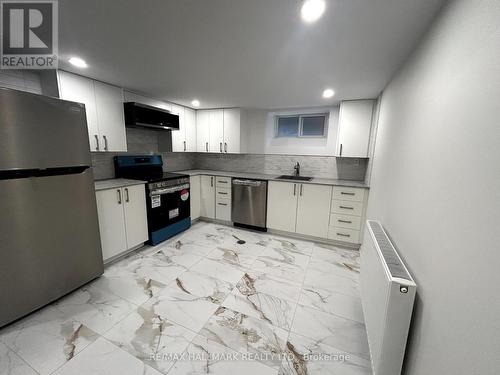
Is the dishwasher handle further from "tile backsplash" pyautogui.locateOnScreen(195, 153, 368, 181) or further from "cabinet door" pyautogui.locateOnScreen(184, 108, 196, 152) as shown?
"cabinet door" pyautogui.locateOnScreen(184, 108, 196, 152)

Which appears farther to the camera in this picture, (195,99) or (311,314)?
(195,99)

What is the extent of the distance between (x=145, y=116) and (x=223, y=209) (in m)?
1.95

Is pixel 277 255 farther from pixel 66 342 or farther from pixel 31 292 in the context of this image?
pixel 31 292

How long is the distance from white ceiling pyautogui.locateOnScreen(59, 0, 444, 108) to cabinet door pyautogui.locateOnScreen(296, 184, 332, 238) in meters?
1.39

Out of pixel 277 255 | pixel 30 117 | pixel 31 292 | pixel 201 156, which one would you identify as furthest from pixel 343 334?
pixel 201 156

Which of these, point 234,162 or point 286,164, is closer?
point 286,164

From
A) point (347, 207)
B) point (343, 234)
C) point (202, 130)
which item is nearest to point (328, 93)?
→ point (347, 207)

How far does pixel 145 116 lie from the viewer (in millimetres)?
2730

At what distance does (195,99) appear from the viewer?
3145 mm

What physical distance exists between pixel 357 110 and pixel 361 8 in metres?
2.02

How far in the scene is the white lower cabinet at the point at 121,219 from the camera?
7.28 ft

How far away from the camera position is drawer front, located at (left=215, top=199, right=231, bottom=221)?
11.9 ft

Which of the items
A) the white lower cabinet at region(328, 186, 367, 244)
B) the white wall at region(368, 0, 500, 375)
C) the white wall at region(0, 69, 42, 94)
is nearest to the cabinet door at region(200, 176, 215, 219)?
the white lower cabinet at region(328, 186, 367, 244)

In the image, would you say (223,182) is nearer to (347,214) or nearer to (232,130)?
(232,130)
